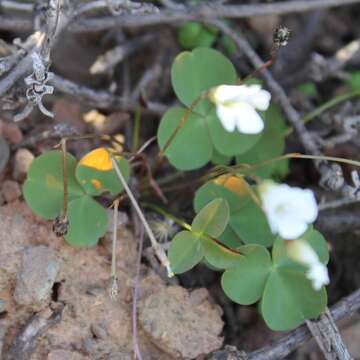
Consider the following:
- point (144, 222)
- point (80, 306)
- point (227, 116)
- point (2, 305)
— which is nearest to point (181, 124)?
point (227, 116)

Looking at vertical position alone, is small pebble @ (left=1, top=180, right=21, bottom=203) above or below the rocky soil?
above

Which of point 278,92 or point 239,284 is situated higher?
point 278,92

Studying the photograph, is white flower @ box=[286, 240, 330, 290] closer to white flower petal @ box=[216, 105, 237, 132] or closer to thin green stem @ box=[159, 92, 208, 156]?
white flower petal @ box=[216, 105, 237, 132]

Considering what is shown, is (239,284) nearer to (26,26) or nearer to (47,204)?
(47,204)

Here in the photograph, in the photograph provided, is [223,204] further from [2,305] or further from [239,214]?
[2,305]

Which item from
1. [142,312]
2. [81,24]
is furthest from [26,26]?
[142,312]

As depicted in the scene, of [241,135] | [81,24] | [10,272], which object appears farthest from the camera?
[81,24]

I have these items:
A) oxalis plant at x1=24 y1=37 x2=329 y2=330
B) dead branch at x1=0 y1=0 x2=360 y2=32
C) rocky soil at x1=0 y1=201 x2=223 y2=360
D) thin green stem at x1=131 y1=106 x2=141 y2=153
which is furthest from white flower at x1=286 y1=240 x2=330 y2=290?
dead branch at x1=0 y1=0 x2=360 y2=32
